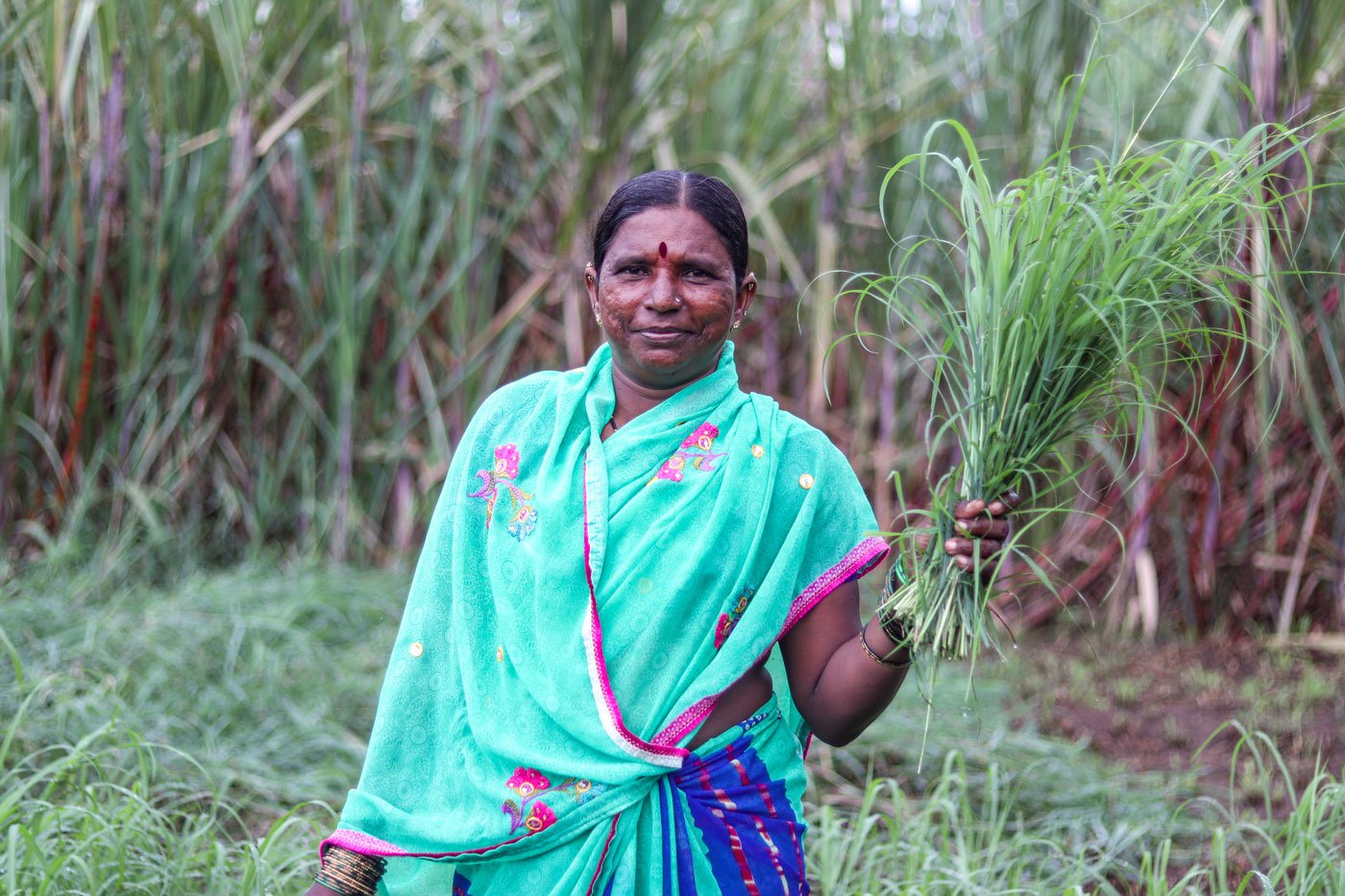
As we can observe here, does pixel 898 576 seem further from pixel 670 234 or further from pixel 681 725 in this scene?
pixel 670 234

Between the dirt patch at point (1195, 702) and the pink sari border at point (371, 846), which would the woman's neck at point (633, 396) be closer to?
the pink sari border at point (371, 846)

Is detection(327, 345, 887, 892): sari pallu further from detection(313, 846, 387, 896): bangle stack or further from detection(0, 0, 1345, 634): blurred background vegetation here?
detection(0, 0, 1345, 634): blurred background vegetation

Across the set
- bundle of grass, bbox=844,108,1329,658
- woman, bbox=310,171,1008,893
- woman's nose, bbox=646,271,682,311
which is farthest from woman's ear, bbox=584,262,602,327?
bundle of grass, bbox=844,108,1329,658

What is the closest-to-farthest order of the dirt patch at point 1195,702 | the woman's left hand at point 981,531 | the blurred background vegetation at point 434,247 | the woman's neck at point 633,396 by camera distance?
the woman's left hand at point 981,531, the woman's neck at point 633,396, the dirt patch at point 1195,702, the blurred background vegetation at point 434,247

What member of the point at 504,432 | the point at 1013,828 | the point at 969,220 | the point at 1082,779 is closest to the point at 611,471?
the point at 504,432

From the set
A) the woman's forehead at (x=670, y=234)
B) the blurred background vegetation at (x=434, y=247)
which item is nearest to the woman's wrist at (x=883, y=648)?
the woman's forehead at (x=670, y=234)

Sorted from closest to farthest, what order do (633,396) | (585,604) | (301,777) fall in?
(585,604) → (633,396) → (301,777)

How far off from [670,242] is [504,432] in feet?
1.07

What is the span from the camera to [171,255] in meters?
4.17

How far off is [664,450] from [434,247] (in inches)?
117

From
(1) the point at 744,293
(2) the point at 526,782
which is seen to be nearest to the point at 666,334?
(1) the point at 744,293

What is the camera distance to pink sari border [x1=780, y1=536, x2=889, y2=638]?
4.96 feet

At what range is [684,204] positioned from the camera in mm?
1512

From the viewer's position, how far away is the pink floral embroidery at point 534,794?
145 cm
